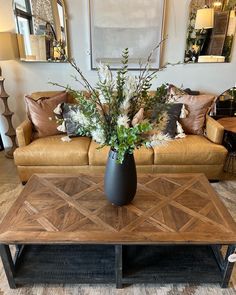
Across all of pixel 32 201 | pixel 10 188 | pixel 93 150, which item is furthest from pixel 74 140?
pixel 32 201

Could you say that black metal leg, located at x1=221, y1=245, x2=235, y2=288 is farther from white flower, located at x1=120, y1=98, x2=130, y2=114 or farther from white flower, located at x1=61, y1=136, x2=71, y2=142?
white flower, located at x1=61, y1=136, x2=71, y2=142

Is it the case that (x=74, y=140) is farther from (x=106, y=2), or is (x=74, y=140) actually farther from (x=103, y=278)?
(x=106, y=2)

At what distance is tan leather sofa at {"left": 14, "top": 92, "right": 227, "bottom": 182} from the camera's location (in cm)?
227

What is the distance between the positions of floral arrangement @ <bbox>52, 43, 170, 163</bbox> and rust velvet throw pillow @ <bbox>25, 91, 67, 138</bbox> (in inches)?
56.5

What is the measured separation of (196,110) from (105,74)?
171 centimetres

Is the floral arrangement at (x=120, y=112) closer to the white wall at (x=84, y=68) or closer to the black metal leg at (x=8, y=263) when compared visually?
the black metal leg at (x=8, y=263)

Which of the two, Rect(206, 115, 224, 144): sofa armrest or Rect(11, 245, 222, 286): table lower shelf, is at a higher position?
Rect(206, 115, 224, 144): sofa armrest

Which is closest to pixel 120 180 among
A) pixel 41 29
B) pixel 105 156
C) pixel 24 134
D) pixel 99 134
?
pixel 99 134

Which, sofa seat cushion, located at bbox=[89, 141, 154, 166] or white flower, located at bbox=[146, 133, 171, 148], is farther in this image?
sofa seat cushion, located at bbox=[89, 141, 154, 166]

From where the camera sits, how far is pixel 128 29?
2.76 metres

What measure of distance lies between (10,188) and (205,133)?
2184mm

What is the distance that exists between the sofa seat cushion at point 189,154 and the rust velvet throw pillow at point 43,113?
1.18 meters

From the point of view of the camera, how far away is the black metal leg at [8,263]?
125 centimetres

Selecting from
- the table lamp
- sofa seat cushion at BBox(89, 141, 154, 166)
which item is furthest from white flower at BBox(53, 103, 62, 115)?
the table lamp
